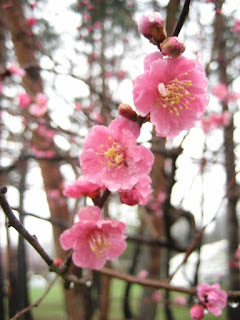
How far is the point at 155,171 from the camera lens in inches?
135

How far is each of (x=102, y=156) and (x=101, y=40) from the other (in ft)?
10.9

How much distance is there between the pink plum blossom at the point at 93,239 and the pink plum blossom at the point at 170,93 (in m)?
0.32

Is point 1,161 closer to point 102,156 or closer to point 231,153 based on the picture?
point 231,153

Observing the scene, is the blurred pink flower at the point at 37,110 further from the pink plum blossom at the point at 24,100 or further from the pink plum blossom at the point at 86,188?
the pink plum blossom at the point at 86,188

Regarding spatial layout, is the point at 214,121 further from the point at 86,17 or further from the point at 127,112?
the point at 127,112

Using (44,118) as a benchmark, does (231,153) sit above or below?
below

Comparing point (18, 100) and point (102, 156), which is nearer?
point (102, 156)

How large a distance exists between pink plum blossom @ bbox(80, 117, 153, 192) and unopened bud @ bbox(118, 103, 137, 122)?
0.05ft

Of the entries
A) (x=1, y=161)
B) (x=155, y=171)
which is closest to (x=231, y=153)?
(x=155, y=171)

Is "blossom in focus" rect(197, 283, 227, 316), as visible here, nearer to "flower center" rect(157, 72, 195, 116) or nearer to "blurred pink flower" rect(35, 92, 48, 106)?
"flower center" rect(157, 72, 195, 116)

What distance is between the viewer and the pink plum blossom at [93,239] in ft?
3.04

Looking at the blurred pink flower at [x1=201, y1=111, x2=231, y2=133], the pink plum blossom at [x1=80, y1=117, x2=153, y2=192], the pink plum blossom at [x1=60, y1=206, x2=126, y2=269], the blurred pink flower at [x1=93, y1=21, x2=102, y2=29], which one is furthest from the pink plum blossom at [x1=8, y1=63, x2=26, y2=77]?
the pink plum blossom at [x1=60, y1=206, x2=126, y2=269]

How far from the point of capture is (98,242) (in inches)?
38.5

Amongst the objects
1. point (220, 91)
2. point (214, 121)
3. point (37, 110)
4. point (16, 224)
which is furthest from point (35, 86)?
point (16, 224)
